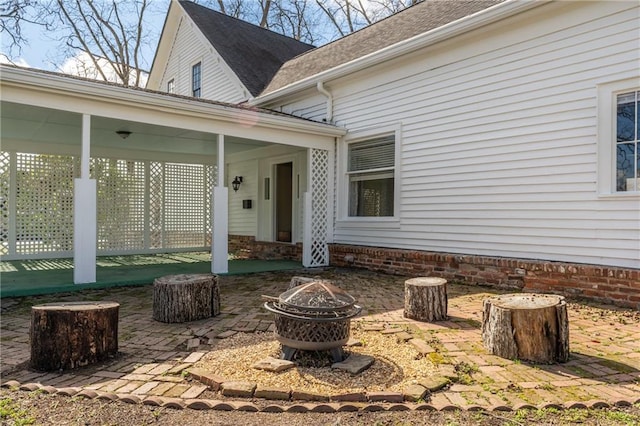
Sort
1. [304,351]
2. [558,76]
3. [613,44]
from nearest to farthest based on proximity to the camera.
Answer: [304,351]
[613,44]
[558,76]

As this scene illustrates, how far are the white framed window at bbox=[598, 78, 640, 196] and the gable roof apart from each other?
8416mm

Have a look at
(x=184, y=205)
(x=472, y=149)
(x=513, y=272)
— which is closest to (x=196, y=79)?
(x=184, y=205)

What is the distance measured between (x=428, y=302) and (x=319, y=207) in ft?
14.7

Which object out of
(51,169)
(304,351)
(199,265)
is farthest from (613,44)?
(51,169)

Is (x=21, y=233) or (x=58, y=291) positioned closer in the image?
(x=58, y=291)

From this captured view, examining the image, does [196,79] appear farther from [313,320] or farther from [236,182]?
[313,320]

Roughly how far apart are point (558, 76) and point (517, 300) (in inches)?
144

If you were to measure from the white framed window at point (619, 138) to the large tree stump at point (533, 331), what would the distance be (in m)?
2.64

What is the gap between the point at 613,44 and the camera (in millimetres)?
5039

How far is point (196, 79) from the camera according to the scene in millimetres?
13961

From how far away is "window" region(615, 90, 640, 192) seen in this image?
488 centimetres

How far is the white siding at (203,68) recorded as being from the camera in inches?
485

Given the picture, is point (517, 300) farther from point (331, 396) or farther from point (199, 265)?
point (199, 265)

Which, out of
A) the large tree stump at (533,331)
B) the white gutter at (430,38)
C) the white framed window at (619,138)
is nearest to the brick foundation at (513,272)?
the white framed window at (619,138)
